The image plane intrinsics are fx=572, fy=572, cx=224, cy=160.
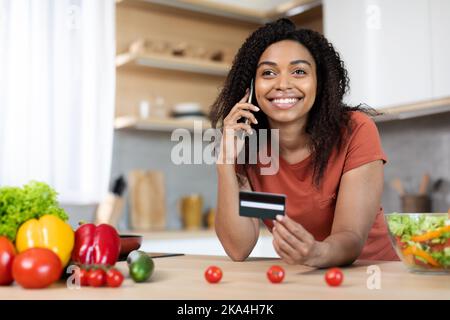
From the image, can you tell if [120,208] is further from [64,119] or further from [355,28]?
[355,28]

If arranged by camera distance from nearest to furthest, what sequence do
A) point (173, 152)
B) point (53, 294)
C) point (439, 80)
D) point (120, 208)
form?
1. point (53, 294)
2. point (439, 80)
3. point (120, 208)
4. point (173, 152)

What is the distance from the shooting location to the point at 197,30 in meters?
4.04

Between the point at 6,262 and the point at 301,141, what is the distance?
1.08m

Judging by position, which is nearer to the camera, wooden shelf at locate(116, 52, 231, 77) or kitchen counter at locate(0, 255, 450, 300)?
kitchen counter at locate(0, 255, 450, 300)

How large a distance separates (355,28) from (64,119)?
68.1 inches

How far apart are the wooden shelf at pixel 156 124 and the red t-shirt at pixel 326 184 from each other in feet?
5.65

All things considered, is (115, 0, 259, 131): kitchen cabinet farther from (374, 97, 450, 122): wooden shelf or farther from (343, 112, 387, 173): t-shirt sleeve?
(343, 112, 387, 173): t-shirt sleeve

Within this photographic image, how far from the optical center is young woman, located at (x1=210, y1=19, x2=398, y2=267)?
5.36 feet

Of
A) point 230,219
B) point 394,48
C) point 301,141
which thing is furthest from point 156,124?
point 230,219

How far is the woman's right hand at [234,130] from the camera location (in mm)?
1760

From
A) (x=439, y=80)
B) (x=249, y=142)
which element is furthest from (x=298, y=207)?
(x=439, y=80)

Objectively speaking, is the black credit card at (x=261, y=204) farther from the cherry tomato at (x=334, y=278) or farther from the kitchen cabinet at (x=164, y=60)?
the kitchen cabinet at (x=164, y=60)

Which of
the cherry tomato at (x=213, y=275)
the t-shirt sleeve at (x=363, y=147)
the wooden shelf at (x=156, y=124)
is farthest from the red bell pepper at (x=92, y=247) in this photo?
the wooden shelf at (x=156, y=124)

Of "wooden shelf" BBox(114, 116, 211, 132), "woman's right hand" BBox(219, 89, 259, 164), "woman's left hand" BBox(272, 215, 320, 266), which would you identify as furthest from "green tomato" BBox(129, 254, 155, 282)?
"wooden shelf" BBox(114, 116, 211, 132)
